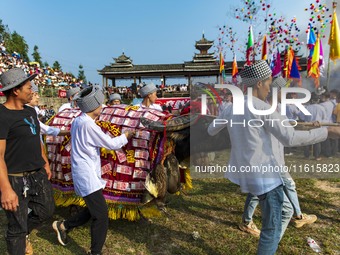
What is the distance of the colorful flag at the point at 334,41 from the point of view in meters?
9.63

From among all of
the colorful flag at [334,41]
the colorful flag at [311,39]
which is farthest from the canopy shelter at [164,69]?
the colorful flag at [334,41]

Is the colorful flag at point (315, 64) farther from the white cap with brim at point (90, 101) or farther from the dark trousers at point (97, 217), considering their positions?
the dark trousers at point (97, 217)

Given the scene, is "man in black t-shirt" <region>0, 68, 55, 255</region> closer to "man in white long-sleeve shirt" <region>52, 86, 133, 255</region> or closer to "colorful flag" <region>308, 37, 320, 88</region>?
"man in white long-sleeve shirt" <region>52, 86, 133, 255</region>

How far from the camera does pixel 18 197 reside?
2.40 metres

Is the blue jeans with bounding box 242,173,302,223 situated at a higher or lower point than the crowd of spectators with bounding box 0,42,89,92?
lower

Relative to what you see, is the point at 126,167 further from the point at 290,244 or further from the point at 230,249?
the point at 290,244

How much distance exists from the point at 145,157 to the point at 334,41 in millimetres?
9288

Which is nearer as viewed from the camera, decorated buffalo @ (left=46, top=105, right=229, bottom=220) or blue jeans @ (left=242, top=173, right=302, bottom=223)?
decorated buffalo @ (left=46, top=105, right=229, bottom=220)

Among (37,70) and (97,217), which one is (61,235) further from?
(37,70)

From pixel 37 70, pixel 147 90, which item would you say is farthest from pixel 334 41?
pixel 37 70

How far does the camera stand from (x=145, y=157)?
327 centimetres

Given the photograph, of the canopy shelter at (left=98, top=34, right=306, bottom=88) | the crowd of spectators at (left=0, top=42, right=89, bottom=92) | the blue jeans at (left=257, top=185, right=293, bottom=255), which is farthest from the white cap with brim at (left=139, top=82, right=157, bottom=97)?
the canopy shelter at (left=98, top=34, right=306, bottom=88)

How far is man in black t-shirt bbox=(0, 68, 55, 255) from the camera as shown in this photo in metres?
2.21

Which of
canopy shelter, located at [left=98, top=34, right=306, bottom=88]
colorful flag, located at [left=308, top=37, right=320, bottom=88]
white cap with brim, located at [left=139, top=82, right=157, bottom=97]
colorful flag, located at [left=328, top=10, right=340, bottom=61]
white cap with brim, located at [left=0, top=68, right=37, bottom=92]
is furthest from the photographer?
canopy shelter, located at [left=98, top=34, right=306, bottom=88]
